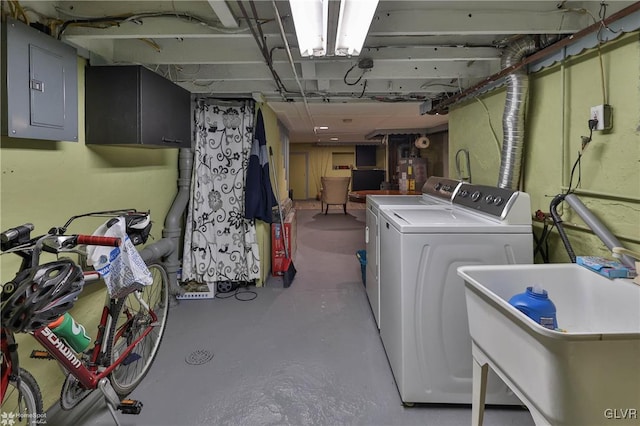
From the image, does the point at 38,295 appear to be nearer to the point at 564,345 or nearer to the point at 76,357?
the point at 76,357

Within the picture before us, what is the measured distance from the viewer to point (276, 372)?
84.1 inches

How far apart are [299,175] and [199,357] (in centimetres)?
951

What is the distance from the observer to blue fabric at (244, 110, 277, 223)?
11.1 feet

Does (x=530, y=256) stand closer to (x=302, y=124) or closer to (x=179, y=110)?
(x=179, y=110)

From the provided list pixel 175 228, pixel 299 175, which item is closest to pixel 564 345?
pixel 175 228

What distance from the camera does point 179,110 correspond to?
259 cm

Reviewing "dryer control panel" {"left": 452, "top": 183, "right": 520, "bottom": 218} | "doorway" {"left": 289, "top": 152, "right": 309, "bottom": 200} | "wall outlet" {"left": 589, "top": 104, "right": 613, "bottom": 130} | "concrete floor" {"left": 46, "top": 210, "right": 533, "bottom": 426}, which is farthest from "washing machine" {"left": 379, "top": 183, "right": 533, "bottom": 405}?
"doorway" {"left": 289, "top": 152, "right": 309, "bottom": 200}

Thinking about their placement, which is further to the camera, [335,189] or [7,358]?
[335,189]

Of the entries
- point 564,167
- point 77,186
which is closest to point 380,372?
point 564,167

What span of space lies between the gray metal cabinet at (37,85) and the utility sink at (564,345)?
6.60 ft

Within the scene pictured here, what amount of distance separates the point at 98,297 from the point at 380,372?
189 cm

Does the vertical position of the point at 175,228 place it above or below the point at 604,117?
below

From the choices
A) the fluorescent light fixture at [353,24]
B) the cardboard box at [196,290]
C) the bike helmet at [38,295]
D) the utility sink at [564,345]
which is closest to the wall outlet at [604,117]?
the utility sink at [564,345]

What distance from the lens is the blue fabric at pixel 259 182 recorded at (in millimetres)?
3391
